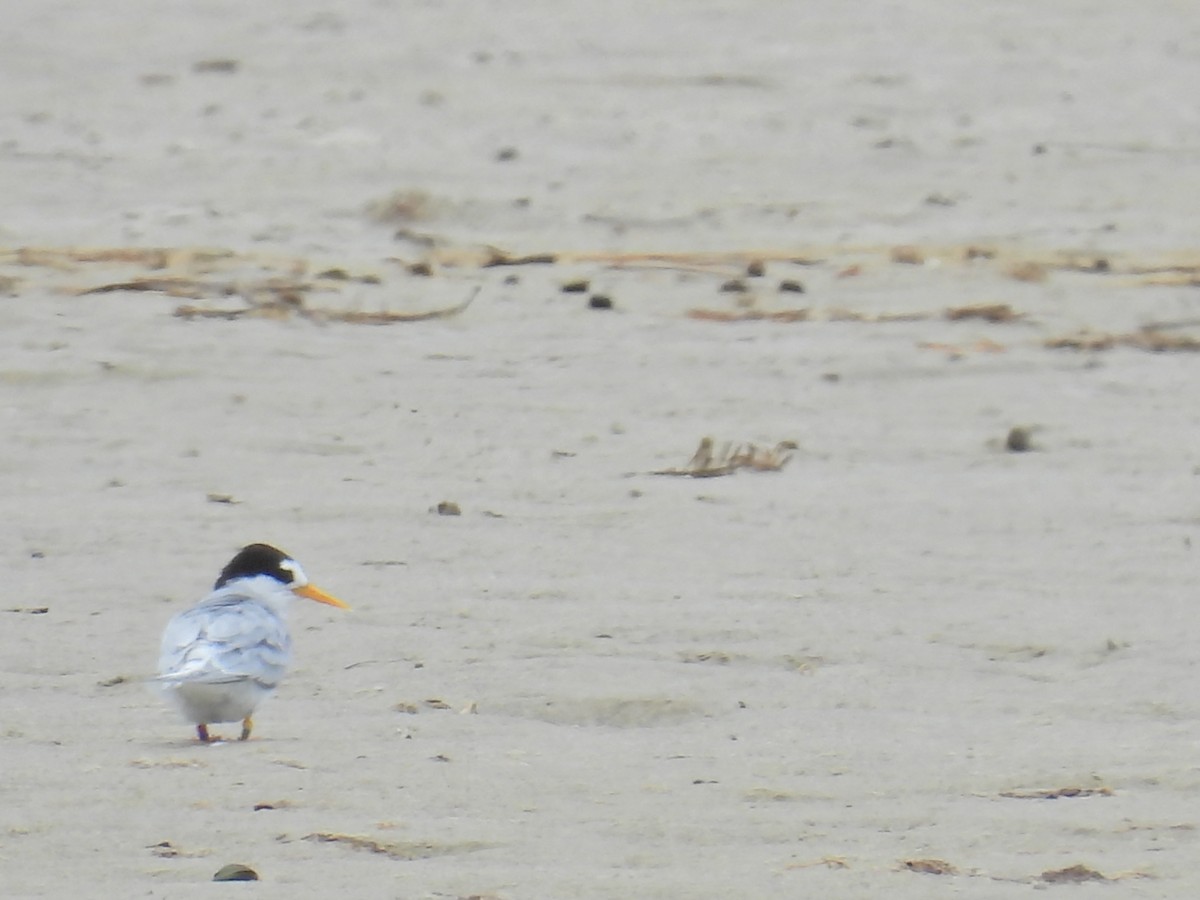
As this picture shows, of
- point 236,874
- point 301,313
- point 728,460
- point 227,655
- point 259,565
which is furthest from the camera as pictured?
point 301,313

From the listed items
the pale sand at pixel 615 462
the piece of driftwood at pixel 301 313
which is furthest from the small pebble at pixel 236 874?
the piece of driftwood at pixel 301 313

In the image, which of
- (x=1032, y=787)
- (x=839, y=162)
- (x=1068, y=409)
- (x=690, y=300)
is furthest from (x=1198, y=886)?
(x=839, y=162)

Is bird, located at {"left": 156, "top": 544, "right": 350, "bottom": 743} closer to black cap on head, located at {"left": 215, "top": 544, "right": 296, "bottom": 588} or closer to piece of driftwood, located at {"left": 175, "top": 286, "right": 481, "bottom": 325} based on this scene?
black cap on head, located at {"left": 215, "top": 544, "right": 296, "bottom": 588}

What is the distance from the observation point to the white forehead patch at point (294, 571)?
16.4 feet

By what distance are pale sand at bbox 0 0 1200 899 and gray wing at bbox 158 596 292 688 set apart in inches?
4.9

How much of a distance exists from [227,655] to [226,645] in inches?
2.9

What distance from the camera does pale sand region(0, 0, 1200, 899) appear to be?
13.0ft

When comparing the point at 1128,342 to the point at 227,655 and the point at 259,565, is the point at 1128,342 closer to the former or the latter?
the point at 259,565

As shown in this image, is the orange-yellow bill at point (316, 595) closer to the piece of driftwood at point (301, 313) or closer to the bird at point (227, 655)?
the bird at point (227, 655)

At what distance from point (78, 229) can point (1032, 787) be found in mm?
6001

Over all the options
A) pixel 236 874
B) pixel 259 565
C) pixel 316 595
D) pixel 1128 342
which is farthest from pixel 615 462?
pixel 236 874

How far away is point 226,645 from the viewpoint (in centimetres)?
452

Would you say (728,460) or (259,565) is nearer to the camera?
(259,565)

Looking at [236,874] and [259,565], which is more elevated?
[259,565]
